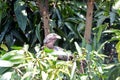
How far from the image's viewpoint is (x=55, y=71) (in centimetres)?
91

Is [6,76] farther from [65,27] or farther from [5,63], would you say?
[65,27]

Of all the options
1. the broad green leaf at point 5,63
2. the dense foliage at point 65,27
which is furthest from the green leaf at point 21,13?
the broad green leaf at point 5,63

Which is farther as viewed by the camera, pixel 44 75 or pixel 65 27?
pixel 65 27

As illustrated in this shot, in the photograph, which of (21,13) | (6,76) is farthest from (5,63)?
(21,13)

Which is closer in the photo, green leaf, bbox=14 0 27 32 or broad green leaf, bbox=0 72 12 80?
broad green leaf, bbox=0 72 12 80

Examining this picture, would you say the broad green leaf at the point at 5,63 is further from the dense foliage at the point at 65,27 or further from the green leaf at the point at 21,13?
the green leaf at the point at 21,13

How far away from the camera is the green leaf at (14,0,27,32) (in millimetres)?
1463

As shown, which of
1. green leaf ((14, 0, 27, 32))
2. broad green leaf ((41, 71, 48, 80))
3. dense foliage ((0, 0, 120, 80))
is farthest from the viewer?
green leaf ((14, 0, 27, 32))

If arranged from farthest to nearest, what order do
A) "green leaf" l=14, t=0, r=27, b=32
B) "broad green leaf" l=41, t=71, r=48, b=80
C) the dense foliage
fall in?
"green leaf" l=14, t=0, r=27, b=32, the dense foliage, "broad green leaf" l=41, t=71, r=48, b=80

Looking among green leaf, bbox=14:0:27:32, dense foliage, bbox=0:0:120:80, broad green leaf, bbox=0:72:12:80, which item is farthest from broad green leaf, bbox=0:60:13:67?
green leaf, bbox=14:0:27:32

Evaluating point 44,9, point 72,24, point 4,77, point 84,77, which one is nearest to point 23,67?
point 4,77

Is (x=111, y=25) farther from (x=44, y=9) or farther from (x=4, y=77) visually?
(x=4, y=77)

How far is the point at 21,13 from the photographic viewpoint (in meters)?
1.50

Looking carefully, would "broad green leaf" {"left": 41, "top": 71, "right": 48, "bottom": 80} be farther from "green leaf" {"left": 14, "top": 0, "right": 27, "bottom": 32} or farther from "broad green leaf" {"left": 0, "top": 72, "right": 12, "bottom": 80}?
"green leaf" {"left": 14, "top": 0, "right": 27, "bottom": 32}
